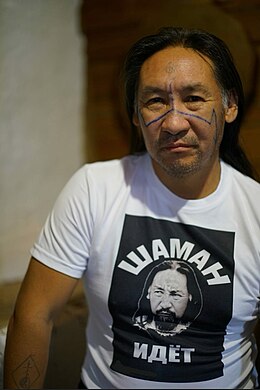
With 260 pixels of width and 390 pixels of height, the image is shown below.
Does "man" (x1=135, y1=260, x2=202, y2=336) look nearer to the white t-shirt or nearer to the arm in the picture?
the white t-shirt

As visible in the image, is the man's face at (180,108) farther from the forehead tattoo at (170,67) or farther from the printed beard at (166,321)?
the printed beard at (166,321)

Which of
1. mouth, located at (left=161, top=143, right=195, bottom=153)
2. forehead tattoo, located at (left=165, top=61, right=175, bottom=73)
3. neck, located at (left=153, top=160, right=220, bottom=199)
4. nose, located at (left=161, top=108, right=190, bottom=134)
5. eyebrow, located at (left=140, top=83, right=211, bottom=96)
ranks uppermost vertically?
forehead tattoo, located at (left=165, top=61, right=175, bottom=73)

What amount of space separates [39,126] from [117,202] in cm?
31

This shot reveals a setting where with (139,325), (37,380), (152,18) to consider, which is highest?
(152,18)

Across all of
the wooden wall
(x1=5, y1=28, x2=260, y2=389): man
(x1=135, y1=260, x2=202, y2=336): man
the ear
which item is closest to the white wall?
the wooden wall

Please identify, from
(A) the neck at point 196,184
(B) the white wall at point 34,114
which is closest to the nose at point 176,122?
(A) the neck at point 196,184

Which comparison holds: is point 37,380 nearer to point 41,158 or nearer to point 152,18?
point 41,158

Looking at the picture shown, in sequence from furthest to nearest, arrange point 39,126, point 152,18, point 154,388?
point 39,126, point 152,18, point 154,388

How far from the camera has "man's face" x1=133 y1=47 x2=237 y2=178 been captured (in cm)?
73

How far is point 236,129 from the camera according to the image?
83 cm

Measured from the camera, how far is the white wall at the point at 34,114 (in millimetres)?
924

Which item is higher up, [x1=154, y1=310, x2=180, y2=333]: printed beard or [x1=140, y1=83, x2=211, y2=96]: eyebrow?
[x1=140, y1=83, x2=211, y2=96]: eyebrow

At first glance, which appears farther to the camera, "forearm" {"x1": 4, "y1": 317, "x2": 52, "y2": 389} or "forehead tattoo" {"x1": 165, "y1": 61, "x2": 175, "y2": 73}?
"forearm" {"x1": 4, "y1": 317, "x2": 52, "y2": 389}

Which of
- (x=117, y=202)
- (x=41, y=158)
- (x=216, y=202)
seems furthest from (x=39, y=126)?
(x=216, y=202)
